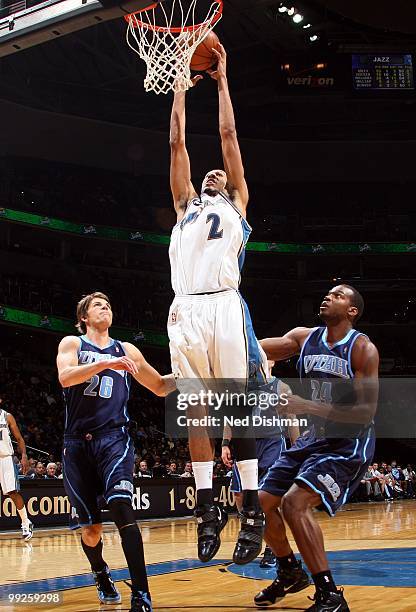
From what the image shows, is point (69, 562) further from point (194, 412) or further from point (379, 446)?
point (379, 446)

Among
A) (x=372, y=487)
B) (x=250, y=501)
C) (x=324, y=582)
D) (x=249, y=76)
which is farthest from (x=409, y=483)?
(x=250, y=501)

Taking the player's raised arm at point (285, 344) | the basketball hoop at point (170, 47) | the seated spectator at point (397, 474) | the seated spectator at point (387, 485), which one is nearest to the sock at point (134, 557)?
the player's raised arm at point (285, 344)

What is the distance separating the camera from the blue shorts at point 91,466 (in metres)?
5.85

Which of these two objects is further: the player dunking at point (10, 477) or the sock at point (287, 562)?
the player dunking at point (10, 477)

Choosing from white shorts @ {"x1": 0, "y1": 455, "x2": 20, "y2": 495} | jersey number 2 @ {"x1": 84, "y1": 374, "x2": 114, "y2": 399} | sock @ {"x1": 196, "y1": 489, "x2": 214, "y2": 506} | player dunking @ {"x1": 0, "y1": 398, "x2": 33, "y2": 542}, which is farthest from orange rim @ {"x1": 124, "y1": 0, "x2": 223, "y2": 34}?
white shorts @ {"x1": 0, "y1": 455, "x2": 20, "y2": 495}

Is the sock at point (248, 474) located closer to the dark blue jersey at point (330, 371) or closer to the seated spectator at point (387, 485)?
the dark blue jersey at point (330, 371)

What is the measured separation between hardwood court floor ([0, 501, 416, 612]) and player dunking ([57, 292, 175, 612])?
0.68m

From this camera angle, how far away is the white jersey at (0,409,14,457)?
12.2 meters

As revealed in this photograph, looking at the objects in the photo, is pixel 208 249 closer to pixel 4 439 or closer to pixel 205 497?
pixel 205 497

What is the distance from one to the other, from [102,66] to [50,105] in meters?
2.26

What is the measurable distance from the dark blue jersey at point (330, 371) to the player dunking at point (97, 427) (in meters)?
1.15

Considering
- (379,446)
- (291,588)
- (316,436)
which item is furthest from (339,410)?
(379,446)

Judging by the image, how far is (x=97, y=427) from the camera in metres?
5.98

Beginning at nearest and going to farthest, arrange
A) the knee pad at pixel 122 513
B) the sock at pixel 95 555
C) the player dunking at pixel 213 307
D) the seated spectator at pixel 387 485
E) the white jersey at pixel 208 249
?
the player dunking at pixel 213 307 → the white jersey at pixel 208 249 → the knee pad at pixel 122 513 → the sock at pixel 95 555 → the seated spectator at pixel 387 485
